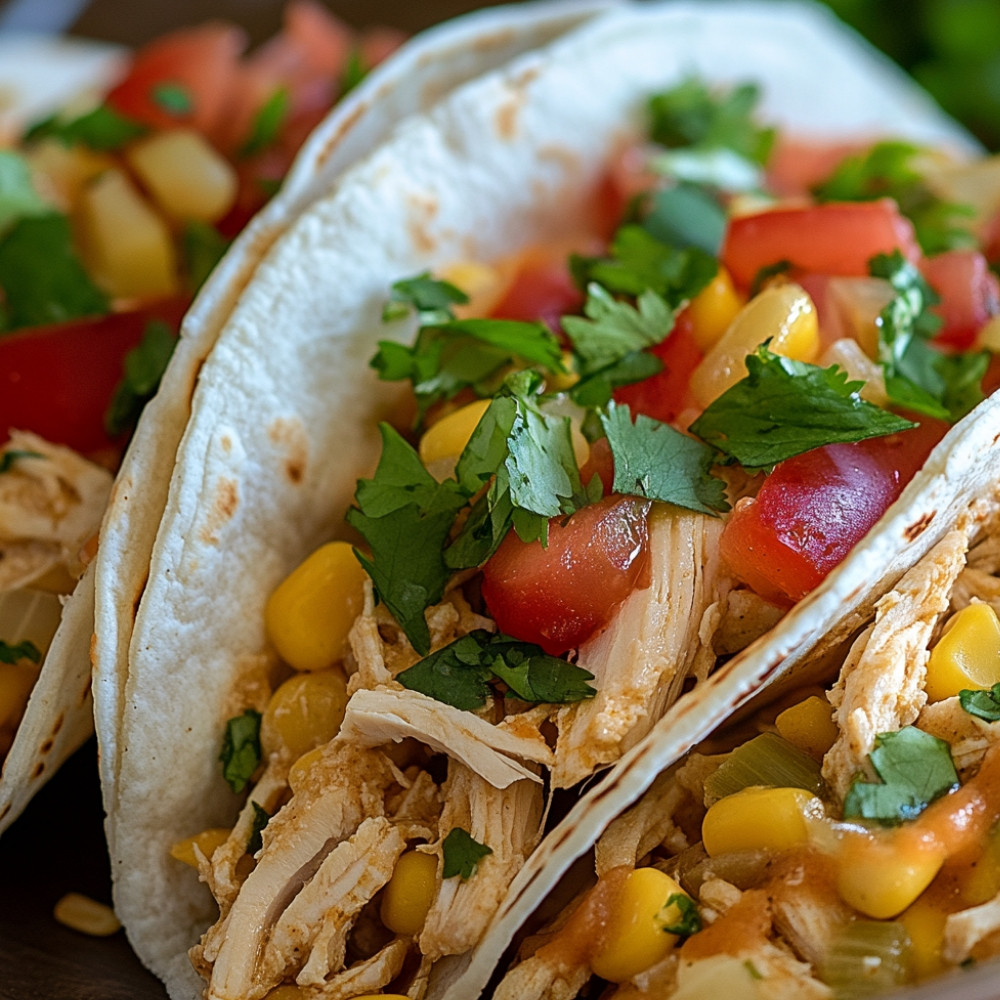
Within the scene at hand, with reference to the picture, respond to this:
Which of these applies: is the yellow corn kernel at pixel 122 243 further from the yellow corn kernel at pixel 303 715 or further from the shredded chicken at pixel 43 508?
the yellow corn kernel at pixel 303 715

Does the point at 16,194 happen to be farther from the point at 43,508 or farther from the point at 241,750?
the point at 241,750

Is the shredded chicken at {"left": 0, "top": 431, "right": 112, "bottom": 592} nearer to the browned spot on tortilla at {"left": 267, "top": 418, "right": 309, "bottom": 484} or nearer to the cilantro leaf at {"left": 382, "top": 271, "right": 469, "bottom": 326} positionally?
the browned spot on tortilla at {"left": 267, "top": 418, "right": 309, "bottom": 484}

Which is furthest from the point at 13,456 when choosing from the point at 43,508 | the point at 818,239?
the point at 818,239

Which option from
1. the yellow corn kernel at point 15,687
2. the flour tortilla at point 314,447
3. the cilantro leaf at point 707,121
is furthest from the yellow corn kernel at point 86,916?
the cilantro leaf at point 707,121

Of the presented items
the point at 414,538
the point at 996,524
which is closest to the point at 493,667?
the point at 414,538

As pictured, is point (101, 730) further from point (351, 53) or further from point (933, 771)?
point (351, 53)

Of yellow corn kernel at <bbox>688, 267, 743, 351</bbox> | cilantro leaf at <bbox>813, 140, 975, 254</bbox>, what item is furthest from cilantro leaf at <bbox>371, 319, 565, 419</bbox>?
cilantro leaf at <bbox>813, 140, 975, 254</bbox>
